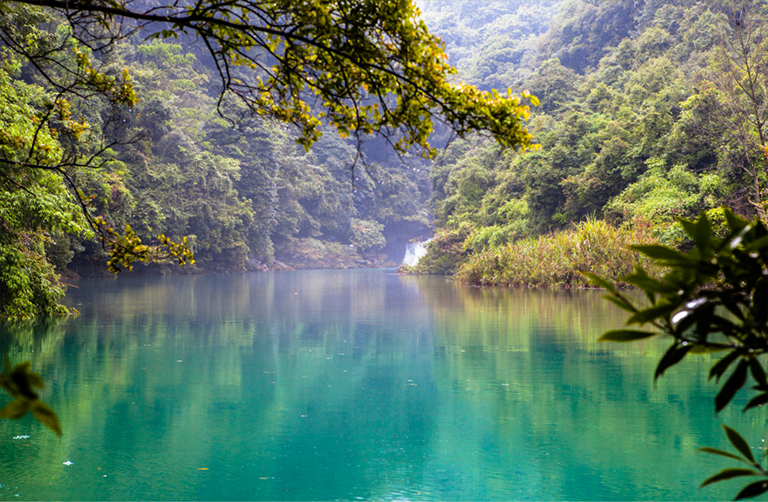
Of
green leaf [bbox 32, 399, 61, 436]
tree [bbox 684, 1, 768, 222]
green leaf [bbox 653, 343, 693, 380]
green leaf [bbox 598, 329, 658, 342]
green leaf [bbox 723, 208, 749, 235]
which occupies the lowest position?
green leaf [bbox 32, 399, 61, 436]

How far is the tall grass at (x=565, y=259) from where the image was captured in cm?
1443

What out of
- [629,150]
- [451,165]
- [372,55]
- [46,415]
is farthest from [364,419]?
[451,165]

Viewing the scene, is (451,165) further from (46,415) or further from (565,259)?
(46,415)

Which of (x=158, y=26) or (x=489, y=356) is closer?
(x=489, y=356)

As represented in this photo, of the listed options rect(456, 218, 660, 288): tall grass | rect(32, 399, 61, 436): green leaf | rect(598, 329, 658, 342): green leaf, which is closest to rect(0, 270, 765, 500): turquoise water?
rect(598, 329, 658, 342): green leaf

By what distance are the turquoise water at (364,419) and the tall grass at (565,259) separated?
6.52m

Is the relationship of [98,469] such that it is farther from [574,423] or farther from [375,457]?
[574,423]

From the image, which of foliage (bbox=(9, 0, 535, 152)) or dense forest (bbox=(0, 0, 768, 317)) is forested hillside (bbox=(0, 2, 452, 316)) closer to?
dense forest (bbox=(0, 0, 768, 317))

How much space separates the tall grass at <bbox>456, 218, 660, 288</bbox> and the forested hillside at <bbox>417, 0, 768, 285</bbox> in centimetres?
6

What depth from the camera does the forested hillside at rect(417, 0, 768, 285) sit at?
13695mm

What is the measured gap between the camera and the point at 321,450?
12.2 feet

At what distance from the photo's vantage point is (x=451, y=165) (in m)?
32.6

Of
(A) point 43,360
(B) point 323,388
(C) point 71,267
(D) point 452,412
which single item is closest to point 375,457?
(D) point 452,412

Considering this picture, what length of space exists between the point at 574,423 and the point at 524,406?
1.66 ft
